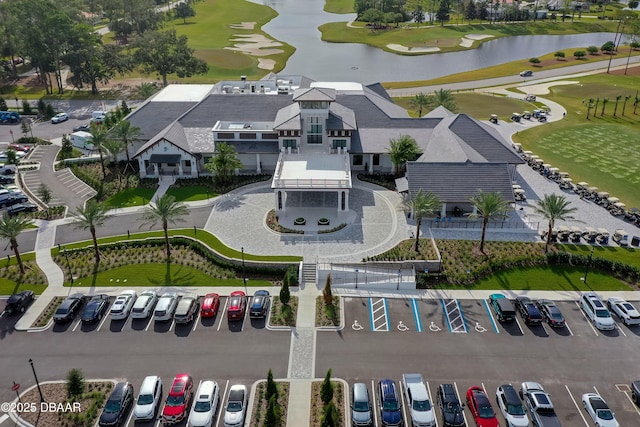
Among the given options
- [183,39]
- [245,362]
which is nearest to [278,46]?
[183,39]

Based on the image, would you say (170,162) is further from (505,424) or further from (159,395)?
(505,424)

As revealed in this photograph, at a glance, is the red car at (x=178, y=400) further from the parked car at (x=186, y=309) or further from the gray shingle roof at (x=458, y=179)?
the gray shingle roof at (x=458, y=179)

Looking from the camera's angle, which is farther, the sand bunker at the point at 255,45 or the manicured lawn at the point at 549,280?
the sand bunker at the point at 255,45

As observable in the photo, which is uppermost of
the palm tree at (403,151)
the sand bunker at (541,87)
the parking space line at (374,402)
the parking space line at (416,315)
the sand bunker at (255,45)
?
the sand bunker at (255,45)

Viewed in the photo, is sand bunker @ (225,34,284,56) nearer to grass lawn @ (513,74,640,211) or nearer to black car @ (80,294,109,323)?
grass lawn @ (513,74,640,211)

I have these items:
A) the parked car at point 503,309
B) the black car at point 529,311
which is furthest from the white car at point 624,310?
the parked car at point 503,309

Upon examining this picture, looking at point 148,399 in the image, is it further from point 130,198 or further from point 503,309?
point 130,198
